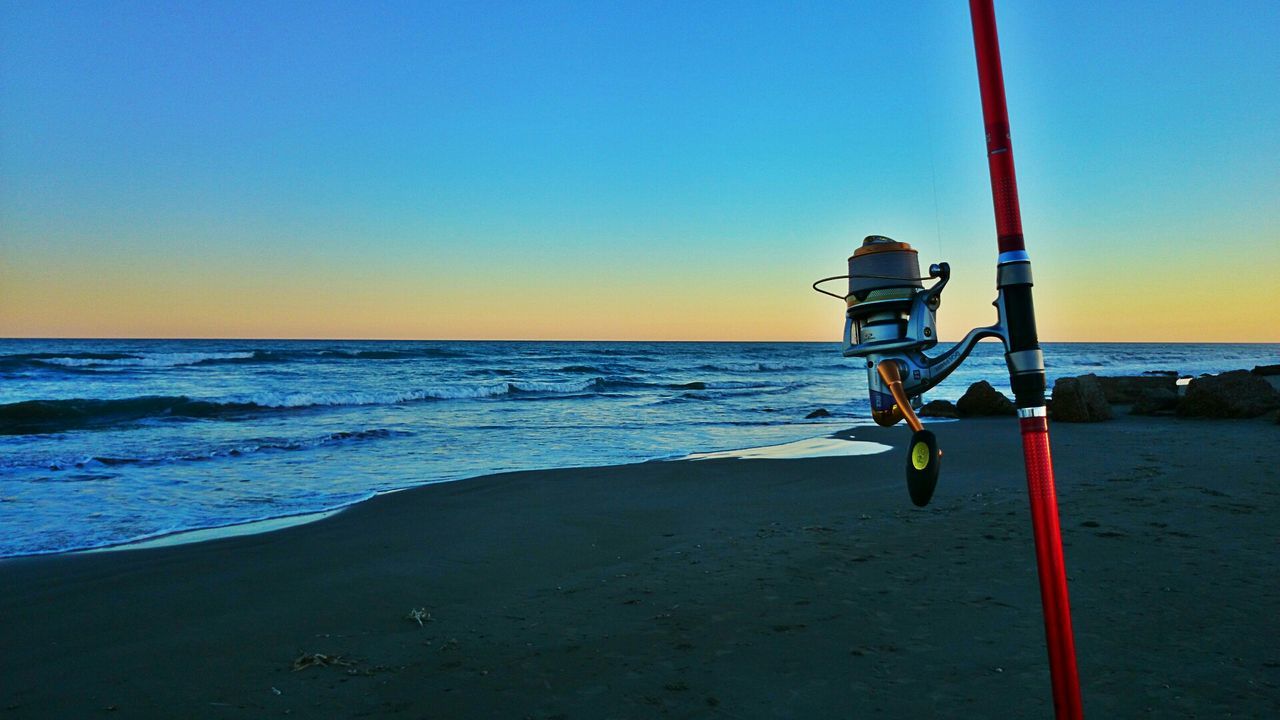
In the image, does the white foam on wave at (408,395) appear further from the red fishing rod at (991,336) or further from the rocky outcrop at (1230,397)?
the red fishing rod at (991,336)

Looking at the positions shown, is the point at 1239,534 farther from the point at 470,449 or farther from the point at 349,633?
the point at 470,449

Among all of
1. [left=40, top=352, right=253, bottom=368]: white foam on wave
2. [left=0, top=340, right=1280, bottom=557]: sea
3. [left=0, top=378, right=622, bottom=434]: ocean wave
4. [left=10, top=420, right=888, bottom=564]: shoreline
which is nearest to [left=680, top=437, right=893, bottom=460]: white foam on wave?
[left=10, top=420, right=888, bottom=564]: shoreline

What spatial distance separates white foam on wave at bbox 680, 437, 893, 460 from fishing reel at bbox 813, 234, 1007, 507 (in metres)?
8.71

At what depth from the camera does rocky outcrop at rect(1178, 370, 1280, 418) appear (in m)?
12.2

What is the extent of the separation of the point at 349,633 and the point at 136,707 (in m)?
0.95

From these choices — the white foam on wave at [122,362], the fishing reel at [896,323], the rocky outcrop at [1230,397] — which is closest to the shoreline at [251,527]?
the fishing reel at [896,323]

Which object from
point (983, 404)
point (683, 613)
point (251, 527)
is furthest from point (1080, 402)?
point (251, 527)

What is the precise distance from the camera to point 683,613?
3.96m

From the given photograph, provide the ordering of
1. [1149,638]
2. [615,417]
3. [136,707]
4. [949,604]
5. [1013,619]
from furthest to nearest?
[615,417], [949,604], [1013,619], [1149,638], [136,707]

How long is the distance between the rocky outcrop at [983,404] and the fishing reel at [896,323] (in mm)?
15214

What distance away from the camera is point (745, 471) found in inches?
374

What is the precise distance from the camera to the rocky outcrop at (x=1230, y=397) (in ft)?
40.2

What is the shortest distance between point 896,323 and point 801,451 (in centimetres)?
972

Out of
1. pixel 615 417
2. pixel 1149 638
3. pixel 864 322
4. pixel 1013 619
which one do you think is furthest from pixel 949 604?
pixel 615 417
